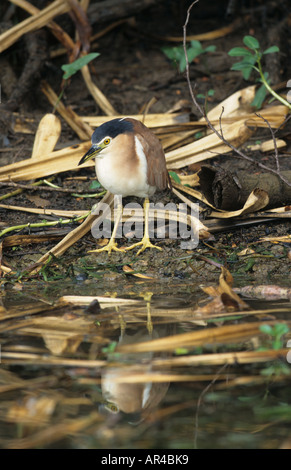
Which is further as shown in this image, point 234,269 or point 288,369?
point 234,269

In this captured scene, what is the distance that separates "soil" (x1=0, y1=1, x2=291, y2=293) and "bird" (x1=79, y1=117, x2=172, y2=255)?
0.33 m

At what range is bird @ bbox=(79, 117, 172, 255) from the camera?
4645 mm

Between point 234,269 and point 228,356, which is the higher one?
point 234,269

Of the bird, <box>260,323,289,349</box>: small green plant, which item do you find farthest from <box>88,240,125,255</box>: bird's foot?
<box>260,323,289,349</box>: small green plant

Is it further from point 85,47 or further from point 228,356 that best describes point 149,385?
point 85,47

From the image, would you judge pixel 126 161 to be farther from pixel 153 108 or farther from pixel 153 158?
pixel 153 108

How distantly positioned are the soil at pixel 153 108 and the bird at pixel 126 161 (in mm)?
332

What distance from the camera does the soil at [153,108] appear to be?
4582 millimetres

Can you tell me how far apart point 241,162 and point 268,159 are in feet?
0.80

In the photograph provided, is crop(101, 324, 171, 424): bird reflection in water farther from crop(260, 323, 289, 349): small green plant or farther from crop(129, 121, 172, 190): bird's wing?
crop(129, 121, 172, 190): bird's wing

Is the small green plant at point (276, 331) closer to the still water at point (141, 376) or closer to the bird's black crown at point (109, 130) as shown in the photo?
the still water at point (141, 376)

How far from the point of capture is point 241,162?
593cm
